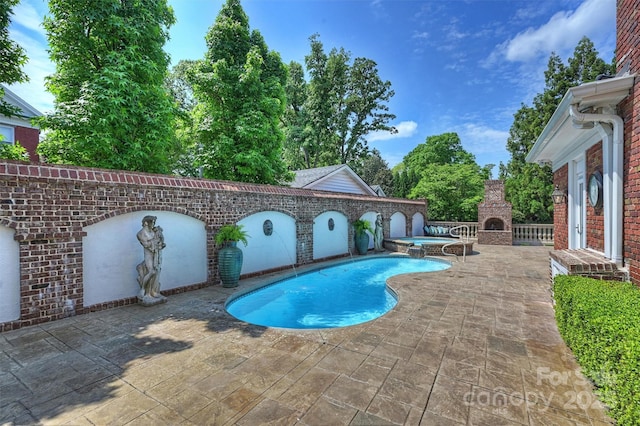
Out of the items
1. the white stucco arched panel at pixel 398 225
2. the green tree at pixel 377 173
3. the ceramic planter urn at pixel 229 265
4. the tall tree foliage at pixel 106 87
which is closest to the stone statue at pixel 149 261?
the ceramic planter urn at pixel 229 265

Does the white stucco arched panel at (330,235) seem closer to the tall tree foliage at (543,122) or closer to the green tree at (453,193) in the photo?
the green tree at (453,193)

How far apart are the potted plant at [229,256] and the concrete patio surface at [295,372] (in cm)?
186

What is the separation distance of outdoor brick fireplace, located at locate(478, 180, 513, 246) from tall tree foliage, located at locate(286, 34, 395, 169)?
13109mm

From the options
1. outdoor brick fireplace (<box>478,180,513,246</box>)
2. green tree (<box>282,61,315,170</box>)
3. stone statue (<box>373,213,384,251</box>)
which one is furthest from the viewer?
green tree (<box>282,61,315,170</box>)

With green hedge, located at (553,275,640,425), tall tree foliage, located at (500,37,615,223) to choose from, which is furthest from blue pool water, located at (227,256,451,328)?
tall tree foliage, located at (500,37,615,223)

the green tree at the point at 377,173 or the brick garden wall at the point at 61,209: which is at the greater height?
the green tree at the point at 377,173

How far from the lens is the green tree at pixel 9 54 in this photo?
6590 millimetres

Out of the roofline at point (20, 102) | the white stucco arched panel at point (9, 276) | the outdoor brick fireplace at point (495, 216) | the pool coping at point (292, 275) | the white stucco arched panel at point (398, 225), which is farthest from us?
the white stucco arched panel at point (398, 225)

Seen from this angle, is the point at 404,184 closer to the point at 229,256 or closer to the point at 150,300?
the point at 229,256

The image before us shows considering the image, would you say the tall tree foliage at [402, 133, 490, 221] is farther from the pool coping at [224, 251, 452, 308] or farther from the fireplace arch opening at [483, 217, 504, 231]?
the pool coping at [224, 251, 452, 308]

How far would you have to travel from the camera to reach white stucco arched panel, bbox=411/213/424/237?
18.2 metres

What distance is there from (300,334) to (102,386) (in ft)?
7.62

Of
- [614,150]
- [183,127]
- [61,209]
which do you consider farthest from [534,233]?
[61,209]

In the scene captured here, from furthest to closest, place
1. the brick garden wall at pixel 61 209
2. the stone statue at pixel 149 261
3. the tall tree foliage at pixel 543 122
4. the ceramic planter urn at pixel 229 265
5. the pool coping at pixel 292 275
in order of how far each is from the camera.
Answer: the tall tree foliage at pixel 543 122
the ceramic planter urn at pixel 229 265
the pool coping at pixel 292 275
the stone statue at pixel 149 261
the brick garden wall at pixel 61 209
